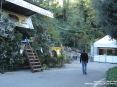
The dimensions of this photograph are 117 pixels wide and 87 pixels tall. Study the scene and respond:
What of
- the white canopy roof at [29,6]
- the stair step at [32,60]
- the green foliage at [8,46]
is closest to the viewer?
the green foliage at [8,46]

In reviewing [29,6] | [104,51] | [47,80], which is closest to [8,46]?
[29,6]

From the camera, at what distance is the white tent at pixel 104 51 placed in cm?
4450

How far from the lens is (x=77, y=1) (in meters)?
62.5

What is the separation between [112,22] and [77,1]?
4711 centimetres

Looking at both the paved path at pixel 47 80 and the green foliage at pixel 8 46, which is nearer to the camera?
the paved path at pixel 47 80

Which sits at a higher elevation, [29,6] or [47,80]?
[29,6]

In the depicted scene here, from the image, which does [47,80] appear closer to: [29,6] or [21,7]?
[29,6]

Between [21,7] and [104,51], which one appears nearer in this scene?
[21,7]

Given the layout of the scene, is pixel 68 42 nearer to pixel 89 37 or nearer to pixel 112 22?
pixel 89 37

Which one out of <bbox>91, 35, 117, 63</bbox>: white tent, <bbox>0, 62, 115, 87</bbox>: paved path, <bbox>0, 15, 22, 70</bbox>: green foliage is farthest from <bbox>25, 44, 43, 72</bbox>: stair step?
A: <bbox>91, 35, 117, 63</bbox>: white tent

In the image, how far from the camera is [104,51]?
47.8 m

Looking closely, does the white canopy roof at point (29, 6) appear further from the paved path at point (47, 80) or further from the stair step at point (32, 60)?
the paved path at point (47, 80)

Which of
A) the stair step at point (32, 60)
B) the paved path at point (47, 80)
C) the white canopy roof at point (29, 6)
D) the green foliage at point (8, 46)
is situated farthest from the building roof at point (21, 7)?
the paved path at point (47, 80)

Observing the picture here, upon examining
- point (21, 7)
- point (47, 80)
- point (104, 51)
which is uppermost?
point (21, 7)
